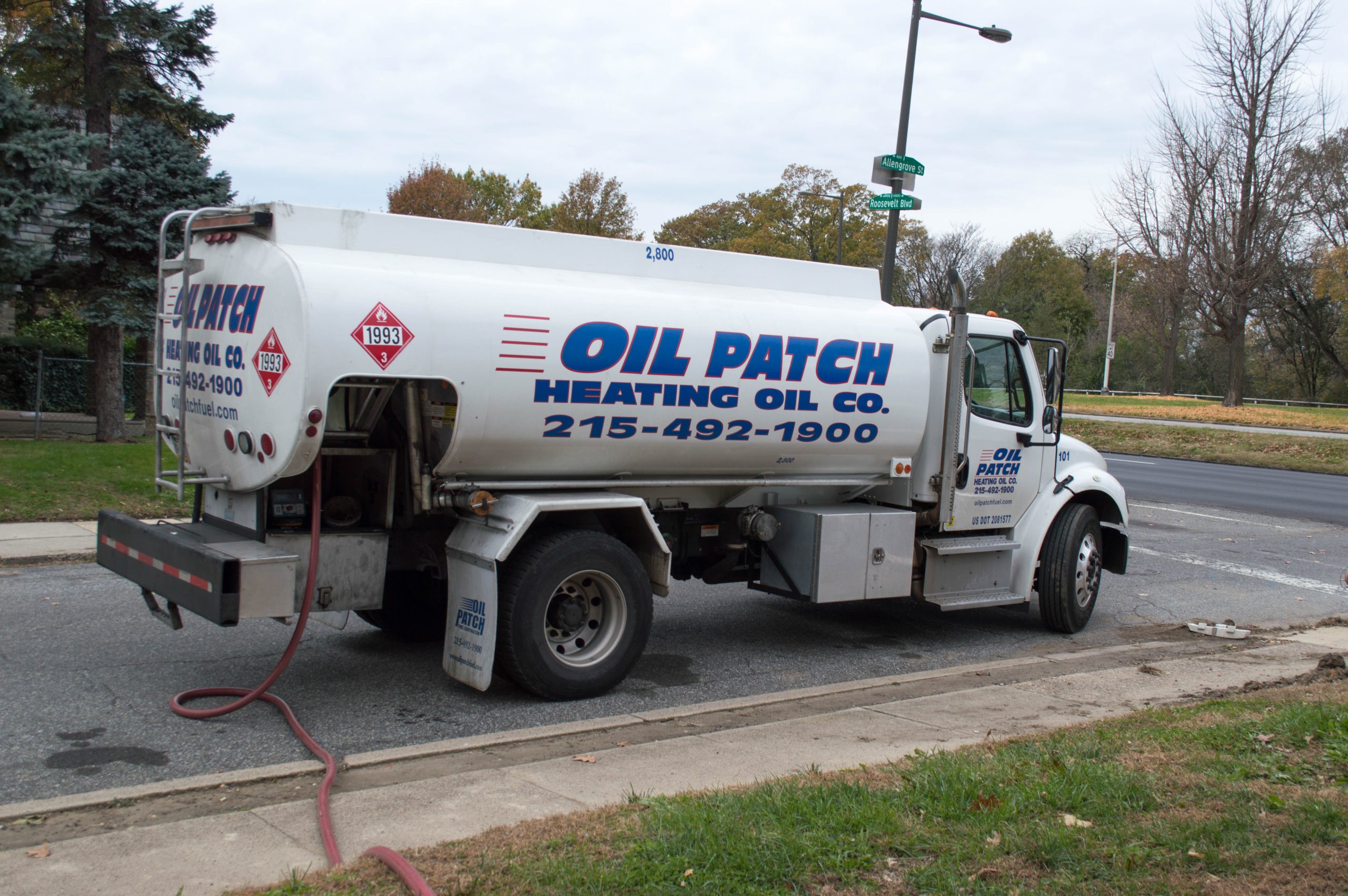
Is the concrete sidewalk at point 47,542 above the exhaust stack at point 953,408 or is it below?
below

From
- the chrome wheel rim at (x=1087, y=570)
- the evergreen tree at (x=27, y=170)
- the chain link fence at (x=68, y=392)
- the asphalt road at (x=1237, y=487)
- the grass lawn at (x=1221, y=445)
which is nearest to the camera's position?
the chrome wheel rim at (x=1087, y=570)

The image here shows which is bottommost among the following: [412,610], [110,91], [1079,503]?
[412,610]

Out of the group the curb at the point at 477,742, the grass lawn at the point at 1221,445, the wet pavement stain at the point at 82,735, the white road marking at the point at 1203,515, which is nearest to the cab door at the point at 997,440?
the curb at the point at 477,742

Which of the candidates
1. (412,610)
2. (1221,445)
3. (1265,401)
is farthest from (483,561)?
(1265,401)

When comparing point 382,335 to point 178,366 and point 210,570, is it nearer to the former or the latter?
point 210,570

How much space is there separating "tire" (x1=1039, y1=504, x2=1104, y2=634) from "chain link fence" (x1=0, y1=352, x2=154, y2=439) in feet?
51.0

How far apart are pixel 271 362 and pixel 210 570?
1.10m

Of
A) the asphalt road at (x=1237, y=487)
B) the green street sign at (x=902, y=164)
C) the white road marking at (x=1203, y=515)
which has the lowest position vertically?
the white road marking at (x=1203, y=515)

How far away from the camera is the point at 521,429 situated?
634 centimetres

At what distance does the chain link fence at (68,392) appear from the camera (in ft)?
63.1

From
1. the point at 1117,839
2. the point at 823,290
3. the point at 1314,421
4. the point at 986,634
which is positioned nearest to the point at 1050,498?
the point at 986,634

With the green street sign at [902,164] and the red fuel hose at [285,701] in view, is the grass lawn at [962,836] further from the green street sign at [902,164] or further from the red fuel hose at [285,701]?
the green street sign at [902,164]

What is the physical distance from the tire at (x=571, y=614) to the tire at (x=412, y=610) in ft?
4.09

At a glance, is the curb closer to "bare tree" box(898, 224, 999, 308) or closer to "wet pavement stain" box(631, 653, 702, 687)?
"wet pavement stain" box(631, 653, 702, 687)
